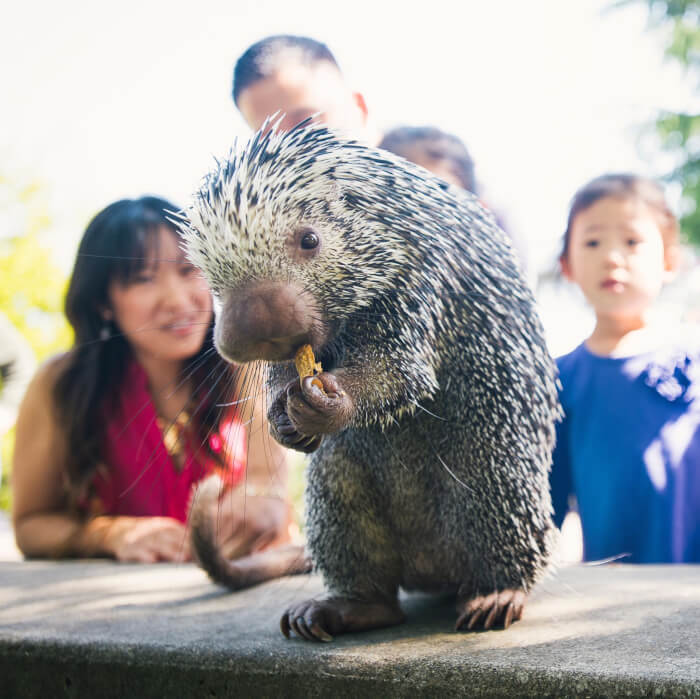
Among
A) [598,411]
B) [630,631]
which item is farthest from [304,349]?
[598,411]

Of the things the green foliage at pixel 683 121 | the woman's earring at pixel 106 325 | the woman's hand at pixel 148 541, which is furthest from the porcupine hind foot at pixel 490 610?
the green foliage at pixel 683 121

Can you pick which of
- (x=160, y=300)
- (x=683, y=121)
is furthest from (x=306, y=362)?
(x=683, y=121)

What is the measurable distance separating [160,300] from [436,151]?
670mm

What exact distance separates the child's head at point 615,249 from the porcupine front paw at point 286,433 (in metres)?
0.58

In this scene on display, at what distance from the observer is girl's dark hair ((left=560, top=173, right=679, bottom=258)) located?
128 centimetres

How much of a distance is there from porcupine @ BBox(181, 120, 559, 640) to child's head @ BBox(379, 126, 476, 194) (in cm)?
49

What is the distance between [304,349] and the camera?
0.73 meters

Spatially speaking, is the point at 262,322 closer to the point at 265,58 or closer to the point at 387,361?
the point at 387,361

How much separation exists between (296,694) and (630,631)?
1.38ft

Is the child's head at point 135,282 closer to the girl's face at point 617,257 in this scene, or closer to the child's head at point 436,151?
the child's head at point 436,151

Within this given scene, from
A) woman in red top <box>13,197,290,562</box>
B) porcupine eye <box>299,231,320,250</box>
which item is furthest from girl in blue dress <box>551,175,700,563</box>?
woman in red top <box>13,197,290,562</box>

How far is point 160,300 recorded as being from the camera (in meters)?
1.52

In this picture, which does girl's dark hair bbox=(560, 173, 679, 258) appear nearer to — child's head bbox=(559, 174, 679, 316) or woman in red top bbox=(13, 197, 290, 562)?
child's head bbox=(559, 174, 679, 316)

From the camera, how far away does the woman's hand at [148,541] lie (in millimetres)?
1635
